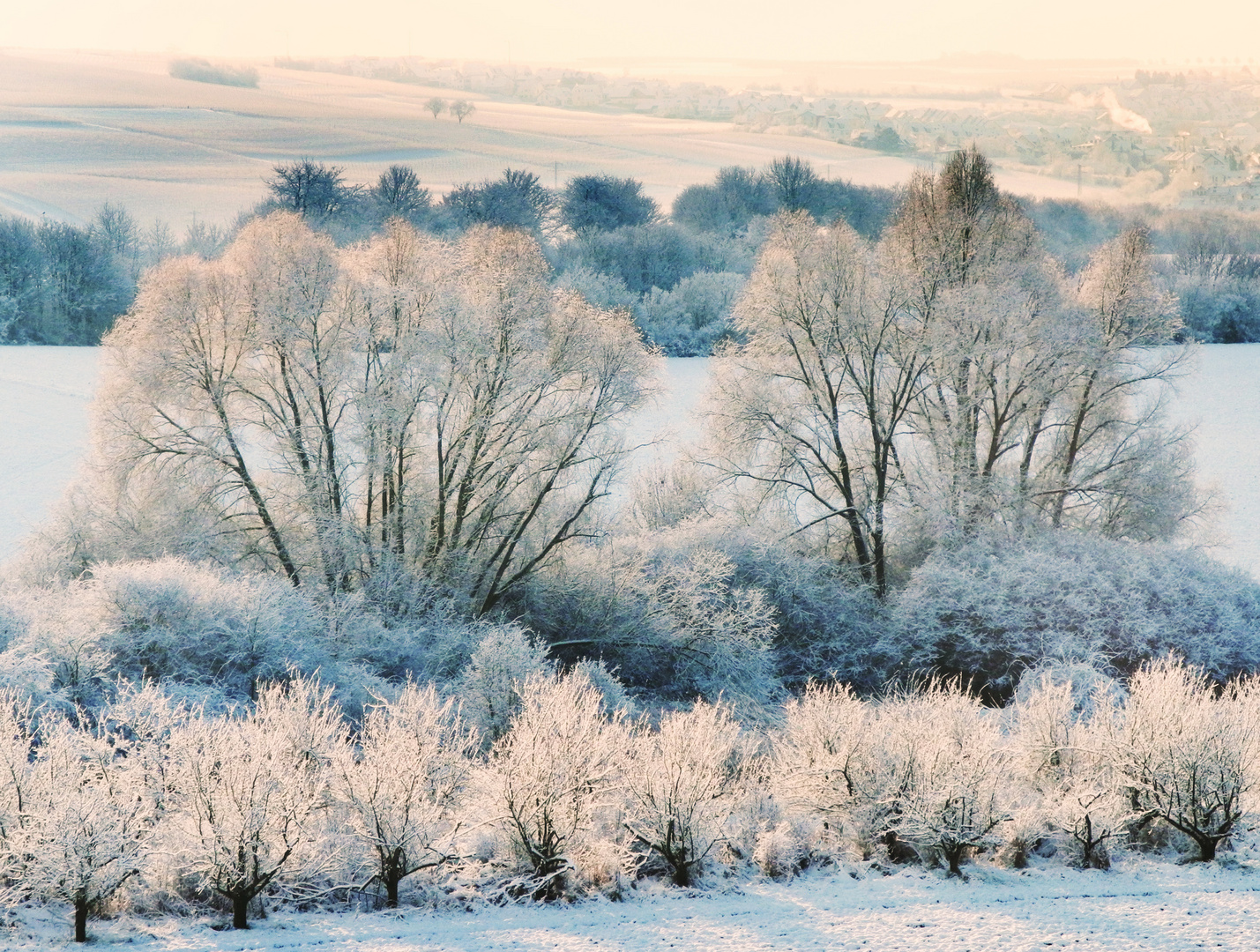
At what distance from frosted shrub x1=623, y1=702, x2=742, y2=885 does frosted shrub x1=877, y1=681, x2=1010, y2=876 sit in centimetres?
200

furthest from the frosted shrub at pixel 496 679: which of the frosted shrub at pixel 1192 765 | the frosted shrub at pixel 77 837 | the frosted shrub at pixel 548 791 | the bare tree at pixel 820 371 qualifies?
the bare tree at pixel 820 371

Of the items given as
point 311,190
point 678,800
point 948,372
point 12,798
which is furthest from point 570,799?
point 311,190

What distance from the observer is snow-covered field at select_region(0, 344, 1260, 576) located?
2847 centimetres

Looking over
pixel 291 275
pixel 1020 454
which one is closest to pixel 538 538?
pixel 291 275

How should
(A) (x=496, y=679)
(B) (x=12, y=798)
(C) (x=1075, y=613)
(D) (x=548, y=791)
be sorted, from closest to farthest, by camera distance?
(B) (x=12, y=798)
(D) (x=548, y=791)
(A) (x=496, y=679)
(C) (x=1075, y=613)

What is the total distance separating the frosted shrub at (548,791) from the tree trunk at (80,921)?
13.2 feet

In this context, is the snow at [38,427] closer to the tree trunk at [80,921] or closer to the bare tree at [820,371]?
the bare tree at [820,371]

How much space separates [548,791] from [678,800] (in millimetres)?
1402

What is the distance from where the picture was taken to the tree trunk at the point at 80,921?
1040cm

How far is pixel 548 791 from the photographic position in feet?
39.2

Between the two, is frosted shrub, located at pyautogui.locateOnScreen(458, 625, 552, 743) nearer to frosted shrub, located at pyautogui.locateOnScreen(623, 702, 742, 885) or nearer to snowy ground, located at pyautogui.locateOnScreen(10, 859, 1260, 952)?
frosted shrub, located at pyautogui.locateOnScreen(623, 702, 742, 885)

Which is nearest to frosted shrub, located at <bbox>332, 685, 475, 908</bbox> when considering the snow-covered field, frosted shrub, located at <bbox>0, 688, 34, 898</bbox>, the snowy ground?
the snowy ground

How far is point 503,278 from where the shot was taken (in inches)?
870

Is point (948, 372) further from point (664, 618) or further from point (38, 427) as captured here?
point (38, 427)
